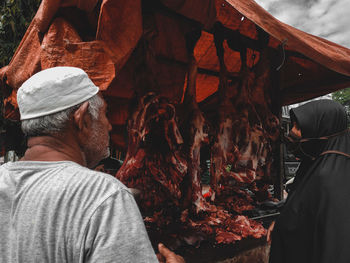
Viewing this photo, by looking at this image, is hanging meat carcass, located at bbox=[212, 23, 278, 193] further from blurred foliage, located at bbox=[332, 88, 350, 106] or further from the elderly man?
blurred foliage, located at bbox=[332, 88, 350, 106]

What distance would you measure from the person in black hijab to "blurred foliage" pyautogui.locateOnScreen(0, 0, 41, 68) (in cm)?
498

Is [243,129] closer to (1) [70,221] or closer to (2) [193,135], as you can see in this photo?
(2) [193,135]

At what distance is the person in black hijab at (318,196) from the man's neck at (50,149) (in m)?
1.68

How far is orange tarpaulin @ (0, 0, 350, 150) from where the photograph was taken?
1.53 m

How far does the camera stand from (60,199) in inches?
25.5

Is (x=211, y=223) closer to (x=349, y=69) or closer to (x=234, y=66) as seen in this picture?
(x=349, y=69)

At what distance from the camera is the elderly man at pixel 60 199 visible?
0.62m

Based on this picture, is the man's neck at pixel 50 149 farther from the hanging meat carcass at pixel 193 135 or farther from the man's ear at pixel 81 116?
the hanging meat carcass at pixel 193 135

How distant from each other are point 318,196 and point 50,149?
5.82 feet

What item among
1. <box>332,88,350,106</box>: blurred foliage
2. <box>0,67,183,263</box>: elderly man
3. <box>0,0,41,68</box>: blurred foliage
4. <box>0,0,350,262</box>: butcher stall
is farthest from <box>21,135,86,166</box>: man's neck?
<box>332,88,350,106</box>: blurred foliage

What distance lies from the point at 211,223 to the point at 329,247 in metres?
1.25

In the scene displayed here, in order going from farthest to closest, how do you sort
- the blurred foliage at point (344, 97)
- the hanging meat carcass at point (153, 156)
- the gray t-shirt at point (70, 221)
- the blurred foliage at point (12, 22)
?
the blurred foliage at point (344, 97), the blurred foliage at point (12, 22), the hanging meat carcass at point (153, 156), the gray t-shirt at point (70, 221)

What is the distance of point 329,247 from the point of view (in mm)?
1454

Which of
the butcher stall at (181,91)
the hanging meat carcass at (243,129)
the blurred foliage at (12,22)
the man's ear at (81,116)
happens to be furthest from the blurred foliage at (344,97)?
the man's ear at (81,116)
